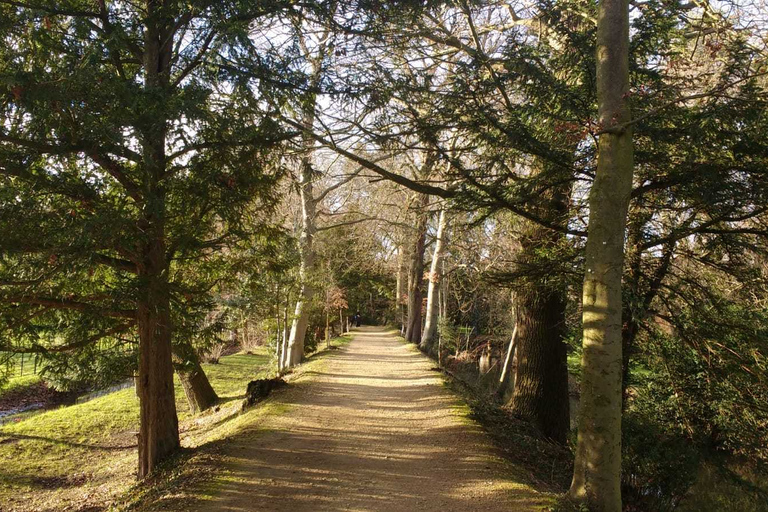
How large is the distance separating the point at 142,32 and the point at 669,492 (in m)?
9.05

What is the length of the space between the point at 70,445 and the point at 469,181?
1115cm

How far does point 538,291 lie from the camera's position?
865 centimetres

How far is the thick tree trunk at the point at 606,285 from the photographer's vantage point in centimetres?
463

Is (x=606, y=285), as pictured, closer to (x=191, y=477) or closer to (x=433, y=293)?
(x=191, y=477)

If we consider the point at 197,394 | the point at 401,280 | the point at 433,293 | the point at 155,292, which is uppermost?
the point at 401,280

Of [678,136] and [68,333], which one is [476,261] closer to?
[678,136]

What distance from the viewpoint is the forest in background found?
17.0ft

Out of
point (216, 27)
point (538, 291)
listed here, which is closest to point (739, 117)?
point (538, 291)

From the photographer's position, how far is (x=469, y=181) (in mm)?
6609

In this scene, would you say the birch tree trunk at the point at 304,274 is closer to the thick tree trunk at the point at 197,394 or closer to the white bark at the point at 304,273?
the white bark at the point at 304,273

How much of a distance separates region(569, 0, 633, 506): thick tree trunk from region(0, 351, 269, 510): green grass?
8.43 metres

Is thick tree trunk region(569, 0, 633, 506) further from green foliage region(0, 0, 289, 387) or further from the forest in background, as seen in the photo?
green foliage region(0, 0, 289, 387)

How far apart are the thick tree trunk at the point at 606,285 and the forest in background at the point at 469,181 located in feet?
0.07

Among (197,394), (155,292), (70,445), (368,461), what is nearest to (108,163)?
(155,292)
